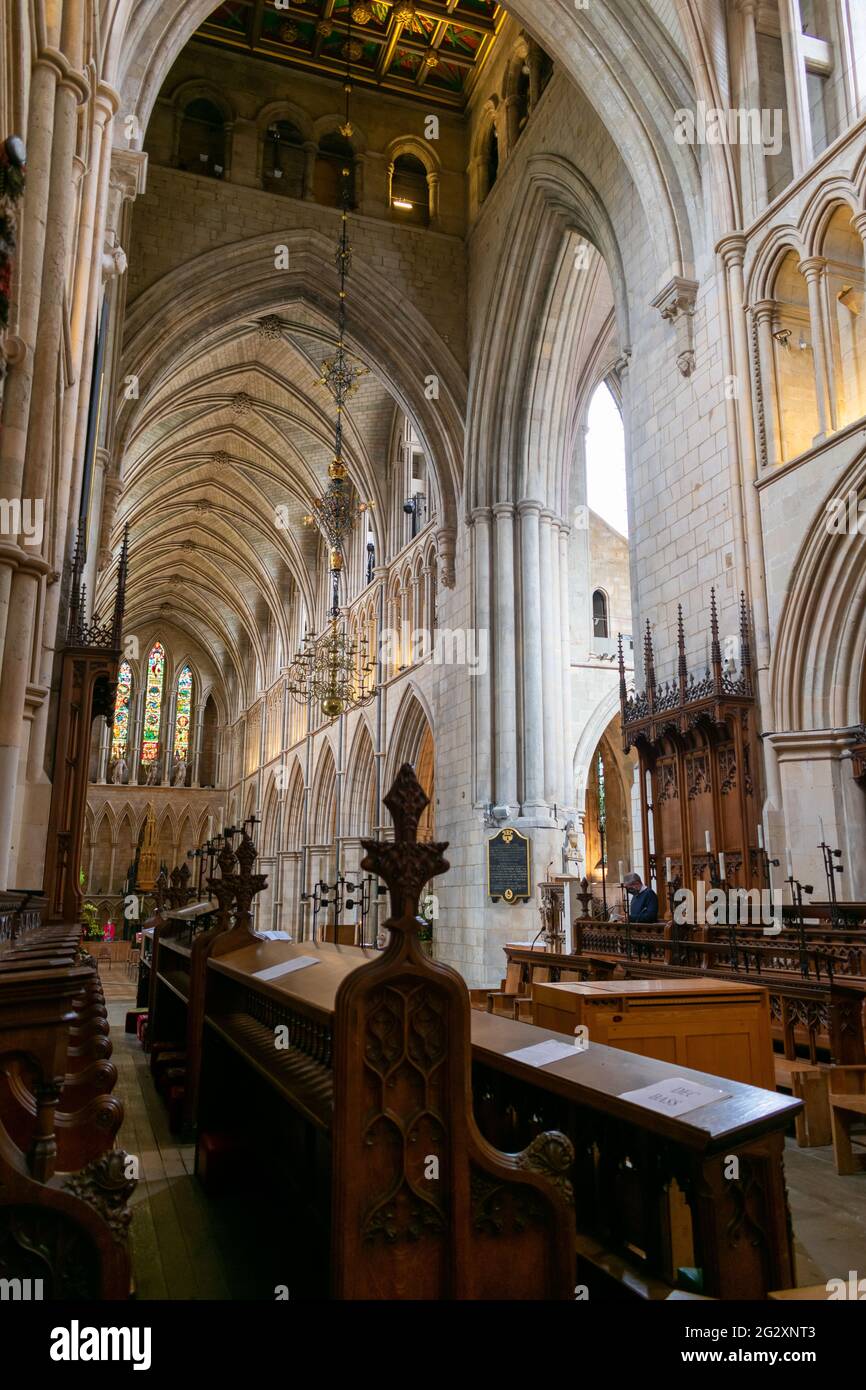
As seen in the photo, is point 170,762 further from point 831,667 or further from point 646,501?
point 831,667

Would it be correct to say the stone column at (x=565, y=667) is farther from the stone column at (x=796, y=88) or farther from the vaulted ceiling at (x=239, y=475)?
the stone column at (x=796, y=88)

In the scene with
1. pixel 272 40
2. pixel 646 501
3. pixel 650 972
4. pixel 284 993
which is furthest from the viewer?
pixel 272 40

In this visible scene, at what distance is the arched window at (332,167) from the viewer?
52.1 feet

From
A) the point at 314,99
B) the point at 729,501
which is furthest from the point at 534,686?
the point at 314,99

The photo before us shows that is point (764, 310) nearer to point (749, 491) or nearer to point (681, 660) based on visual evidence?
point (749, 491)

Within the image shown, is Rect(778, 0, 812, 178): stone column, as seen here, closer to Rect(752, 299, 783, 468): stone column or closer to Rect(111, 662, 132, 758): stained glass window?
Rect(752, 299, 783, 468): stone column

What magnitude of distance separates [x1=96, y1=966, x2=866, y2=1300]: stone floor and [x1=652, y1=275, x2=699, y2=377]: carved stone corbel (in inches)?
299

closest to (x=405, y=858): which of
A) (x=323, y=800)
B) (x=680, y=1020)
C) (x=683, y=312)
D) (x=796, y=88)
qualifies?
(x=680, y=1020)

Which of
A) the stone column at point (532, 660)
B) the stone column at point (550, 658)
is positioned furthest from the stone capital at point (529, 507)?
the stone column at point (550, 658)

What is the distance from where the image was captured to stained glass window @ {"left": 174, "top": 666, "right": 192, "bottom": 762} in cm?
3584

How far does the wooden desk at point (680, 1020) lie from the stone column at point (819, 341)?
17.9 feet

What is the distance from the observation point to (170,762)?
35.3 metres

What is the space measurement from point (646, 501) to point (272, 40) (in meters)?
10.7

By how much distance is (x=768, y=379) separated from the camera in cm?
877
